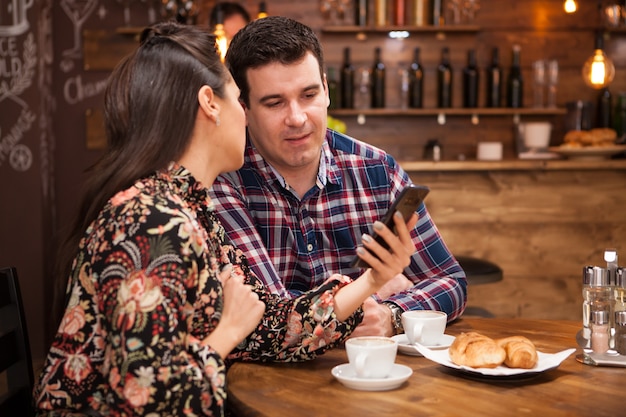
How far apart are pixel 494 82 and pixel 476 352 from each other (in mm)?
4529

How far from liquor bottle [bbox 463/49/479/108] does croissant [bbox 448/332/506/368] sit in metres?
4.44

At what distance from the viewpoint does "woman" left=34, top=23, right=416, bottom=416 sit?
137 centimetres

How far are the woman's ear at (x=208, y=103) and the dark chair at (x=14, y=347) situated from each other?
586 mm

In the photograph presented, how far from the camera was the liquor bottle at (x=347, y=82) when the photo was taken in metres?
5.91

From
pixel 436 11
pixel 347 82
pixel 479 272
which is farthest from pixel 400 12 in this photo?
pixel 479 272

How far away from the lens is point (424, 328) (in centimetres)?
182

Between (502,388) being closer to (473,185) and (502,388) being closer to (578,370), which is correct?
(578,370)

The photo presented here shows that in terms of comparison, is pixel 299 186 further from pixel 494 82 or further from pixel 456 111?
pixel 494 82

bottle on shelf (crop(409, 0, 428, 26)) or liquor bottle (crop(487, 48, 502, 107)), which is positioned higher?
bottle on shelf (crop(409, 0, 428, 26))

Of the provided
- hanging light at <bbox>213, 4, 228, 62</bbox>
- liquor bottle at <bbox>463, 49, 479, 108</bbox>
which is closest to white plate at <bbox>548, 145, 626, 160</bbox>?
liquor bottle at <bbox>463, 49, 479, 108</bbox>

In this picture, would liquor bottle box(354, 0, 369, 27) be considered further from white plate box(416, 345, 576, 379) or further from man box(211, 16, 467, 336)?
white plate box(416, 345, 576, 379)

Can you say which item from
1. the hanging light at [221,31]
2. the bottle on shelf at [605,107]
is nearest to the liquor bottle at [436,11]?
the bottle on shelf at [605,107]

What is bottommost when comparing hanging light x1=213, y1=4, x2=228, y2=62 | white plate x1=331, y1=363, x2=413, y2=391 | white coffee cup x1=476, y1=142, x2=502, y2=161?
white plate x1=331, y1=363, x2=413, y2=391

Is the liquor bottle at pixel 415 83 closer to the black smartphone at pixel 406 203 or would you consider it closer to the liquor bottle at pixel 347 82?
the liquor bottle at pixel 347 82
